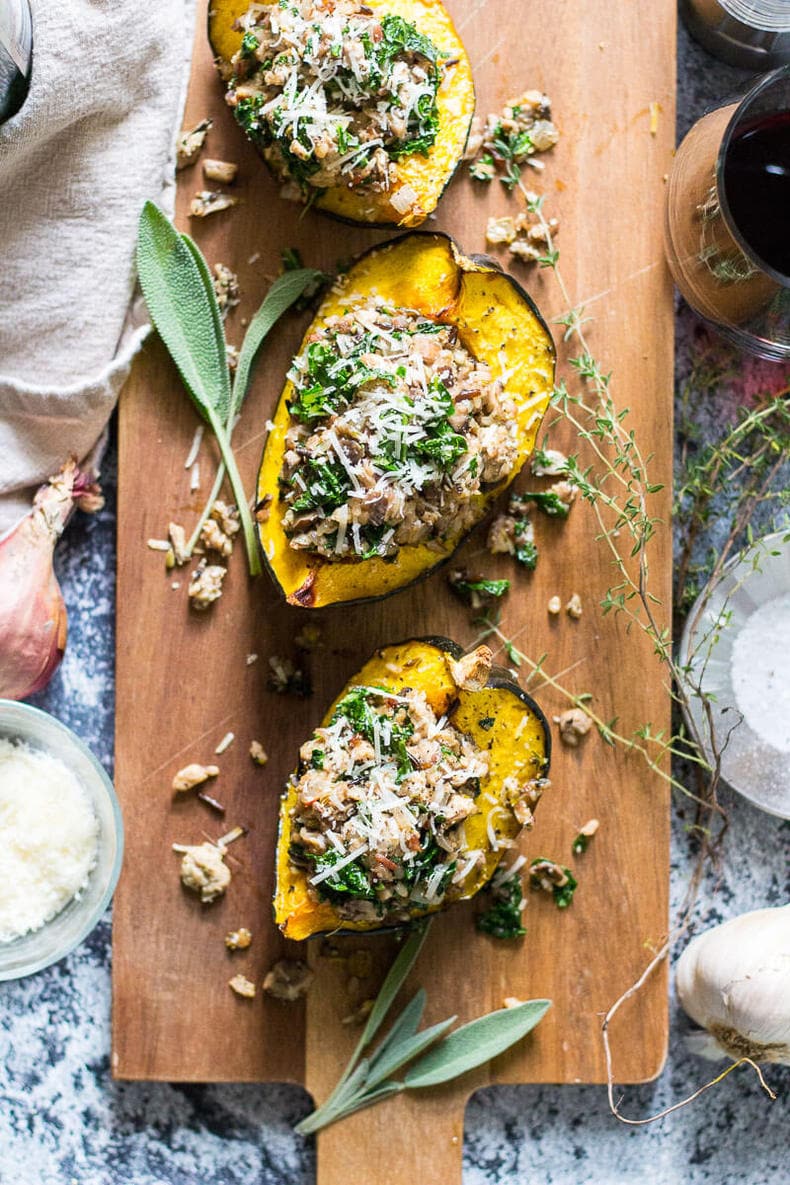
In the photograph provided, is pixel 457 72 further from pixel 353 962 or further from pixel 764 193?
pixel 353 962

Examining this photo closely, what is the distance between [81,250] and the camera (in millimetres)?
1780

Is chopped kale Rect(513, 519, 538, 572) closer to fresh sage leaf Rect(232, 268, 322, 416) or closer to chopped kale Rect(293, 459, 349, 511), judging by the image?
chopped kale Rect(293, 459, 349, 511)

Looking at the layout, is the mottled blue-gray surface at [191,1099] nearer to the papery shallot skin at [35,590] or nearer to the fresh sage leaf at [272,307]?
the papery shallot skin at [35,590]

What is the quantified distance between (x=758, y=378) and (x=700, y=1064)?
1.17 meters

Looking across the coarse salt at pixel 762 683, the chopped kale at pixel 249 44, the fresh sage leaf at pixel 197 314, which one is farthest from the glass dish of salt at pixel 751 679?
the chopped kale at pixel 249 44

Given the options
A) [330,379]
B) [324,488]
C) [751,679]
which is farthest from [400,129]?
[751,679]

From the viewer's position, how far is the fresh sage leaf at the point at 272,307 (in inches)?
69.2

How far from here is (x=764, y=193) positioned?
1.67 metres

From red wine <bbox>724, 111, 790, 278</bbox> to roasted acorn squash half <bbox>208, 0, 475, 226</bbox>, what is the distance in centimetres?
40

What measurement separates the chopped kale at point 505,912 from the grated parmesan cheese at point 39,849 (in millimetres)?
618

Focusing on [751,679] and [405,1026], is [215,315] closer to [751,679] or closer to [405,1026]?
[751,679]

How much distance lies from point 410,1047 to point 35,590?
908 millimetres

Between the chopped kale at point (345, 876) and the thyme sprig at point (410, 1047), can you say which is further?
the thyme sprig at point (410, 1047)

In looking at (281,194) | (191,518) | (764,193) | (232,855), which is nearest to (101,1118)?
(232,855)
